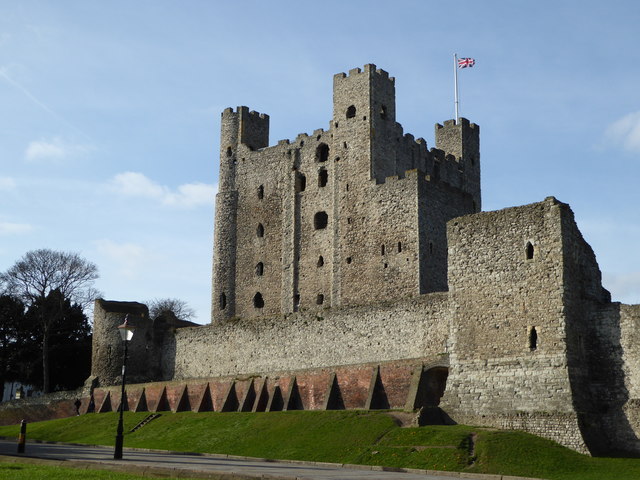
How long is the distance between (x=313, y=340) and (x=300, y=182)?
14.8 m

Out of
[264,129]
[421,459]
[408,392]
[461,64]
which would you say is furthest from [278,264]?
[421,459]

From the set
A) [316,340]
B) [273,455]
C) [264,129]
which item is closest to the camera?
[273,455]

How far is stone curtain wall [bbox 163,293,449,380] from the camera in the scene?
36.0m

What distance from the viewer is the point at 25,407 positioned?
51000mm

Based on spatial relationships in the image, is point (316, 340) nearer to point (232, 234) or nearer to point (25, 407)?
point (232, 234)

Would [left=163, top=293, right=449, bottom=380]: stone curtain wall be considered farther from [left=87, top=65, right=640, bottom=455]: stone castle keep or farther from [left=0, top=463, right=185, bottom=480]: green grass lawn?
[left=0, top=463, right=185, bottom=480]: green grass lawn

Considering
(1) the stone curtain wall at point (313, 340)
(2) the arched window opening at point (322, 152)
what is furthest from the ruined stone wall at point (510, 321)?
(2) the arched window opening at point (322, 152)

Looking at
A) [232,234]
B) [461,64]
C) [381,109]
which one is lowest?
[232,234]

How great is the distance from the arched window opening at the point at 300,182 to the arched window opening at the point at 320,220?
219 centimetres

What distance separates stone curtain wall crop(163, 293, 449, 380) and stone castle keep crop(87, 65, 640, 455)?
0.08 metres

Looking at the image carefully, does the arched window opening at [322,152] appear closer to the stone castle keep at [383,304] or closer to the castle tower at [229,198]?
the stone castle keep at [383,304]

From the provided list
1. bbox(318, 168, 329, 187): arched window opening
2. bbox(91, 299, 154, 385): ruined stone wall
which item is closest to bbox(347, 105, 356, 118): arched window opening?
bbox(318, 168, 329, 187): arched window opening

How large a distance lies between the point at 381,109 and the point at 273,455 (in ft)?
83.8

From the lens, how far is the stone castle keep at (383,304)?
1126 inches
